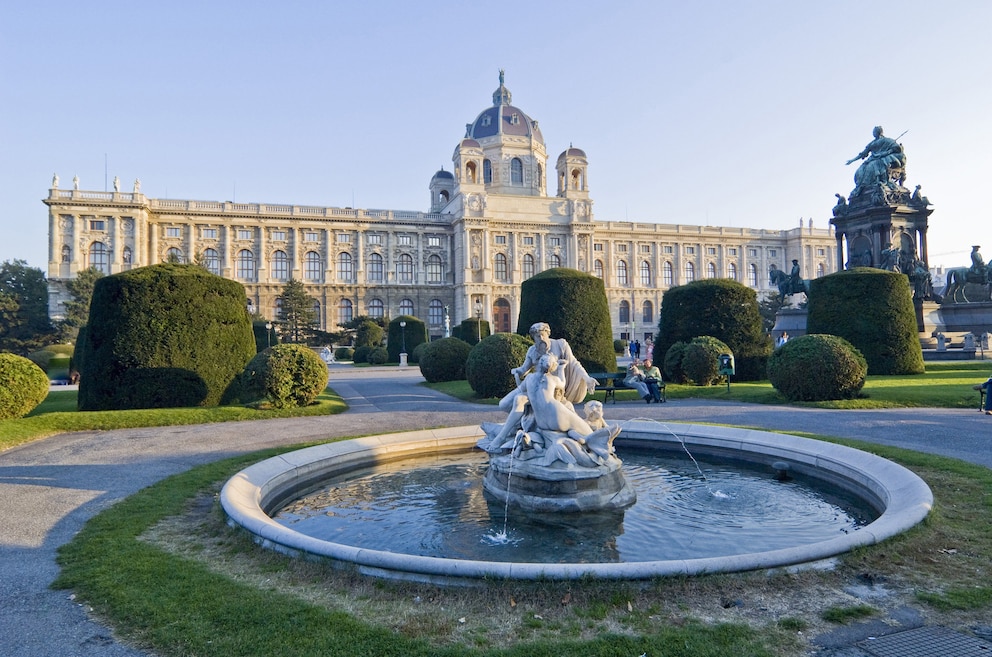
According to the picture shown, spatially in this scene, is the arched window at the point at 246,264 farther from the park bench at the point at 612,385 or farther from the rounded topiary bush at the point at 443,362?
the park bench at the point at 612,385

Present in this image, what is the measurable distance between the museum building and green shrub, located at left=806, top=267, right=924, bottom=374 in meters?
39.5

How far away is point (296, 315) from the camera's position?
168 ft

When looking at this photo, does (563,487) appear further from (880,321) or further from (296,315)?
(296,315)

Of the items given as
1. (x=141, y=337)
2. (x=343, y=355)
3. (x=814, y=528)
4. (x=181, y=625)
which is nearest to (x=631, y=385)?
(x=814, y=528)

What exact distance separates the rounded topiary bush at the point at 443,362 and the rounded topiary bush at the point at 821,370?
34.3 feet

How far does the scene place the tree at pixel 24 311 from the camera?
40.3 metres

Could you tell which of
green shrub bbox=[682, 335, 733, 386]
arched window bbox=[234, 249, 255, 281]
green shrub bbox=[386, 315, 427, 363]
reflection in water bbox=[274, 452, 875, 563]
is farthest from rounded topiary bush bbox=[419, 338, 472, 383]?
arched window bbox=[234, 249, 255, 281]

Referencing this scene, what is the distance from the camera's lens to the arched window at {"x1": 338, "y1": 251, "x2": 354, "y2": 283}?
62688 mm

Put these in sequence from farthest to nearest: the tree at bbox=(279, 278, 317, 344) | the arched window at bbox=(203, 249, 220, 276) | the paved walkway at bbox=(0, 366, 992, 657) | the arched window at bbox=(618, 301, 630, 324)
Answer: the arched window at bbox=(618, 301, 630, 324) → the arched window at bbox=(203, 249, 220, 276) → the tree at bbox=(279, 278, 317, 344) → the paved walkway at bbox=(0, 366, 992, 657)

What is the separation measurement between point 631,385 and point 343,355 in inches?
1382

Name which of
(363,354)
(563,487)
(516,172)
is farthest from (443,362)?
(516,172)

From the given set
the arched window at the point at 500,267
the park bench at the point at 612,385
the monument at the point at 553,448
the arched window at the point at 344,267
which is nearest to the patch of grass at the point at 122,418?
the park bench at the point at 612,385

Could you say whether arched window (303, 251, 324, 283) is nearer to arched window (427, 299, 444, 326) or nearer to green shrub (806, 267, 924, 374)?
arched window (427, 299, 444, 326)

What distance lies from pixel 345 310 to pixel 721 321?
165 feet
